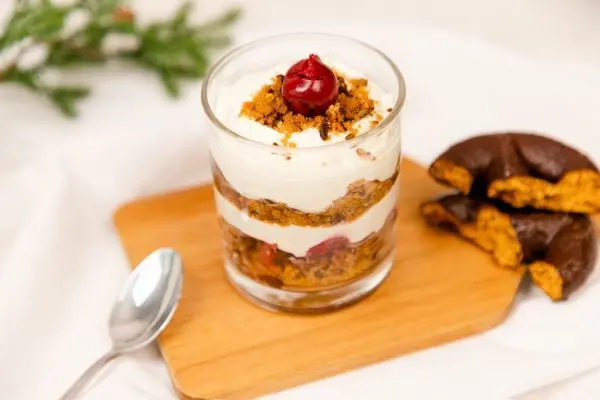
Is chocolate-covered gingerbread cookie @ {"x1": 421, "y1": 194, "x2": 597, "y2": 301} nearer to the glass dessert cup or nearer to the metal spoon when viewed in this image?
the glass dessert cup

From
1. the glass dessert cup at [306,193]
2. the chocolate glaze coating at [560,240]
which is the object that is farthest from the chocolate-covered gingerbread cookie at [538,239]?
the glass dessert cup at [306,193]

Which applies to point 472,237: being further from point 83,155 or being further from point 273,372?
point 83,155

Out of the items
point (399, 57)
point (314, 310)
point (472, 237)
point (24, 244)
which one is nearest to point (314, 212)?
point (314, 310)

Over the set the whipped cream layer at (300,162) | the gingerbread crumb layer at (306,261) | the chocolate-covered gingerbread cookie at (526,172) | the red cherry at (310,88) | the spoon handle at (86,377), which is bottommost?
the spoon handle at (86,377)

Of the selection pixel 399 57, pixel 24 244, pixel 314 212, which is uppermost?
pixel 314 212

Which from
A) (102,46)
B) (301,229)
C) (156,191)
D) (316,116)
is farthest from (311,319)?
(102,46)

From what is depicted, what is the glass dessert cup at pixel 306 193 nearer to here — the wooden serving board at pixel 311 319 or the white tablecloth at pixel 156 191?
the wooden serving board at pixel 311 319

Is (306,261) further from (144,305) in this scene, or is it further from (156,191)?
(156,191)
